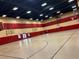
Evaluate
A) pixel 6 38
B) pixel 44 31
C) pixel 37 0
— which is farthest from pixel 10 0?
pixel 44 31

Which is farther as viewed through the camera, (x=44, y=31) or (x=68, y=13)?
(x=44, y=31)

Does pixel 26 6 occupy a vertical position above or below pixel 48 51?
above

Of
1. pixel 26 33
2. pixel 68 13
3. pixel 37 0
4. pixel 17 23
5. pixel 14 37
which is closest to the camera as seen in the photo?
pixel 37 0

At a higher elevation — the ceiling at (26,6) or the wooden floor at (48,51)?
the ceiling at (26,6)

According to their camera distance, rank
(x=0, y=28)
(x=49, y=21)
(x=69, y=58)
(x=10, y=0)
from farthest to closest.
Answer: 1. (x=49, y=21)
2. (x=0, y=28)
3. (x=10, y=0)
4. (x=69, y=58)

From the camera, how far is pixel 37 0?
13391 mm

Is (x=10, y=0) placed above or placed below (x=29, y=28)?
above

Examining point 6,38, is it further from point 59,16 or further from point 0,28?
point 59,16

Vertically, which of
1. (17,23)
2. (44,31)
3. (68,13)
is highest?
(68,13)

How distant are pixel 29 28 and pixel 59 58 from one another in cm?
2210

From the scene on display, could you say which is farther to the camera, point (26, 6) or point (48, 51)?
point (26, 6)

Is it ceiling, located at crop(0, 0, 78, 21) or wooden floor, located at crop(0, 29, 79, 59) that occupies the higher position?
ceiling, located at crop(0, 0, 78, 21)

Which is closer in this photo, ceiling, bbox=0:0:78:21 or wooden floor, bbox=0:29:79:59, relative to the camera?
wooden floor, bbox=0:29:79:59

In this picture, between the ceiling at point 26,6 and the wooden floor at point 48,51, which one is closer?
the wooden floor at point 48,51
